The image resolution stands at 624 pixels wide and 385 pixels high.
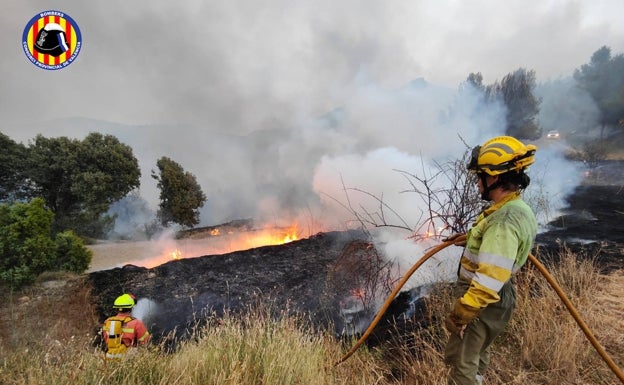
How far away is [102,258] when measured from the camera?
15305 mm

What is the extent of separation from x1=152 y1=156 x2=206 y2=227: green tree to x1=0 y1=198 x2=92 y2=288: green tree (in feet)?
33.3

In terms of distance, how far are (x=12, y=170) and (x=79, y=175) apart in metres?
3.06

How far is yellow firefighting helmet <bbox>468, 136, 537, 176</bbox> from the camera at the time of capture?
242 cm

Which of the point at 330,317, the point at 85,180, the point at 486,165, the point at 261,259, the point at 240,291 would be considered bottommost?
the point at 330,317

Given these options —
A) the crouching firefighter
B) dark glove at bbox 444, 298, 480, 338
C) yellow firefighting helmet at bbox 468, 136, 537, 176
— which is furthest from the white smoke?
yellow firefighting helmet at bbox 468, 136, 537, 176

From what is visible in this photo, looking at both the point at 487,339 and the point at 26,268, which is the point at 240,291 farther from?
the point at 487,339

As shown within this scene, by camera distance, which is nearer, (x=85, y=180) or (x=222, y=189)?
(x=85, y=180)

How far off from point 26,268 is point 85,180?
8.25m

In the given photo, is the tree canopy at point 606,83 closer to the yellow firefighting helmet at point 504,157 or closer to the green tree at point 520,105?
the green tree at point 520,105

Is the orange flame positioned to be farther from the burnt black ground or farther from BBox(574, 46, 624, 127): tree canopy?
BBox(574, 46, 624, 127): tree canopy

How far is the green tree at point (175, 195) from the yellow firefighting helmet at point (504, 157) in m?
20.2

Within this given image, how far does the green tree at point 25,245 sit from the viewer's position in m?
8.88

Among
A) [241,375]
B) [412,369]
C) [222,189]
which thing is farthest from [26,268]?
[222,189]

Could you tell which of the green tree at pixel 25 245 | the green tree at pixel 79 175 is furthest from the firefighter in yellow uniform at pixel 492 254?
the green tree at pixel 79 175
